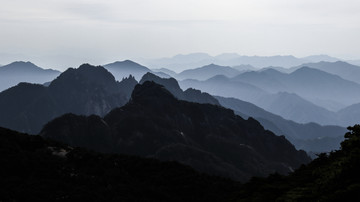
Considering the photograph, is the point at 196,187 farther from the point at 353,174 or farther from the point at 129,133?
the point at 129,133

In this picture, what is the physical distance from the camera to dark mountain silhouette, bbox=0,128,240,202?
57.2 meters

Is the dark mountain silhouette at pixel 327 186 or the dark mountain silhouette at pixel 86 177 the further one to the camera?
the dark mountain silhouette at pixel 86 177

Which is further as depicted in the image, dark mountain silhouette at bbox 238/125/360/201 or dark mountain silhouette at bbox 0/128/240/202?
dark mountain silhouette at bbox 0/128/240/202

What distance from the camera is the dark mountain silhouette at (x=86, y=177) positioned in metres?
57.2

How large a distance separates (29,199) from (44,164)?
657 inches

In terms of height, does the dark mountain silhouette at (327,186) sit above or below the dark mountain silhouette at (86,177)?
above

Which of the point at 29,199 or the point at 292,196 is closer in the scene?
the point at 292,196

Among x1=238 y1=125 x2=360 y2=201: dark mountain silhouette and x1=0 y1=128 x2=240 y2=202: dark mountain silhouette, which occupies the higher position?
x1=238 y1=125 x2=360 y2=201: dark mountain silhouette

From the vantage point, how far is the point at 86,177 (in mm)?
66688

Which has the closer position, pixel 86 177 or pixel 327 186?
pixel 327 186

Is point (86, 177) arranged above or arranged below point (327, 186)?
below

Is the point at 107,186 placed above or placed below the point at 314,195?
below

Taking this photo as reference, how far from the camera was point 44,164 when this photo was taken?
68312 mm

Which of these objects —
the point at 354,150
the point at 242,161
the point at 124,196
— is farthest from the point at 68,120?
the point at 354,150
